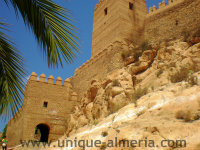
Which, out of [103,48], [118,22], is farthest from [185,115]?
[103,48]

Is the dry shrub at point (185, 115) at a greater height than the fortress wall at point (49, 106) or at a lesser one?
lesser

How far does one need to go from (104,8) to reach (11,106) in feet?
39.9

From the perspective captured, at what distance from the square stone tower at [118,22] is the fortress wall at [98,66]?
55cm

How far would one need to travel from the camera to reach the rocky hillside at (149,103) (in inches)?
164

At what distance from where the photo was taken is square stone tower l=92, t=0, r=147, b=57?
1247 centimetres

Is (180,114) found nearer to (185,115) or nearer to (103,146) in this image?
(185,115)

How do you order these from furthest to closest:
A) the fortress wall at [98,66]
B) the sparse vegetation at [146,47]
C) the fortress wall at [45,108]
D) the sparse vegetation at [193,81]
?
the fortress wall at [45,108] → the fortress wall at [98,66] → the sparse vegetation at [146,47] → the sparse vegetation at [193,81]

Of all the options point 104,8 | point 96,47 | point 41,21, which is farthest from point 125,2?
point 41,21

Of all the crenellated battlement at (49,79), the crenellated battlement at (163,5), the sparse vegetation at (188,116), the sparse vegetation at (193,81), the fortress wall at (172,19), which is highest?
the crenellated battlement at (163,5)

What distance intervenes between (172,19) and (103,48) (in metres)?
3.95

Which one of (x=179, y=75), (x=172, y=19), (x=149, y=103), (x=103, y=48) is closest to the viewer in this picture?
(x=149, y=103)

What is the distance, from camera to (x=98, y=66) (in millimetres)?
12758

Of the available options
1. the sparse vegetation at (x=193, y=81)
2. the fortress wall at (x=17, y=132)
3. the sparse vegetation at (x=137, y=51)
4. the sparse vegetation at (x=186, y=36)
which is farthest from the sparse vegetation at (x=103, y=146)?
the fortress wall at (x=17, y=132)

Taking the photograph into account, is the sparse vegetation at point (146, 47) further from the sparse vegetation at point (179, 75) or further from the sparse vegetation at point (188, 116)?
the sparse vegetation at point (188, 116)
